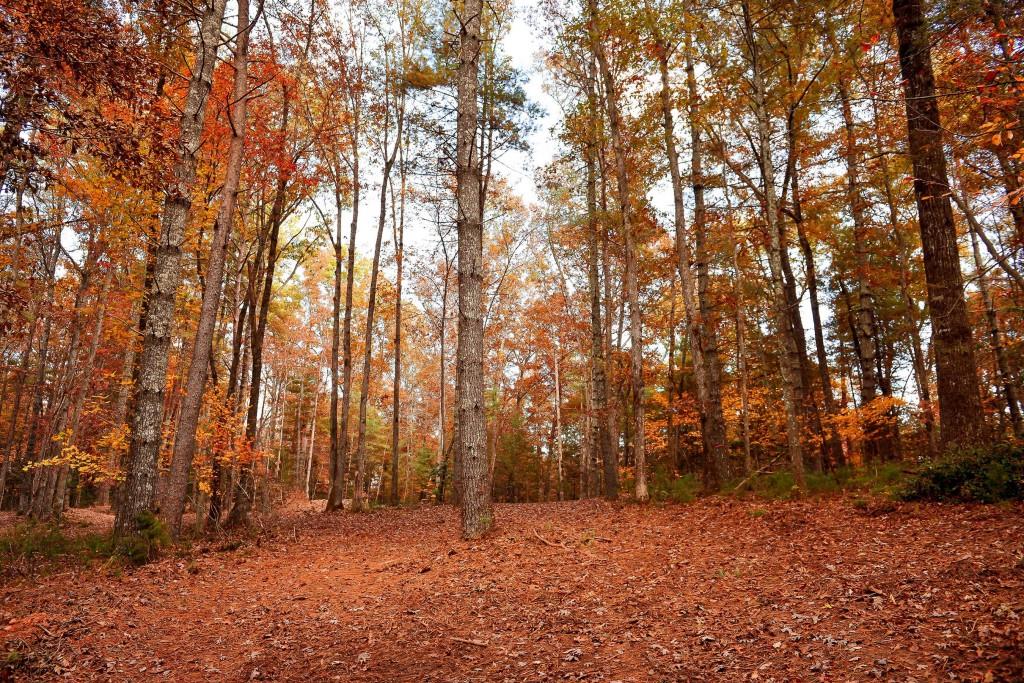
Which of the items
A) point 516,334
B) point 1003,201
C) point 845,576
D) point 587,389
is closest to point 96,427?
point 516,334

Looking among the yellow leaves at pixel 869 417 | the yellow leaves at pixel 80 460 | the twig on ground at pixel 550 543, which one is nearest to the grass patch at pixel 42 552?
the yellow leaves at pixel 80 460

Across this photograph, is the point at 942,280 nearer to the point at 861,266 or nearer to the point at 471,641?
the point at 861,266

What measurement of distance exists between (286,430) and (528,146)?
28.4 meters

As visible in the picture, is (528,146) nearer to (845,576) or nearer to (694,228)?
(694,228)

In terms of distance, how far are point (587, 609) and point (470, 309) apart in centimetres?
505

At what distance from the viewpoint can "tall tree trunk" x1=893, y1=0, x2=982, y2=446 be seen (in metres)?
6.89

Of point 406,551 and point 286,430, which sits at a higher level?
point 286,430

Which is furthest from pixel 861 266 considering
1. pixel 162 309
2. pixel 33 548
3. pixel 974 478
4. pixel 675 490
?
pixel 33 548

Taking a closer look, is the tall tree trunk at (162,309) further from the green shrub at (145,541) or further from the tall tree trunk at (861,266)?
the tall tree trunk at (861,266)

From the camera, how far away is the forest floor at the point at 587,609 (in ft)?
12.1

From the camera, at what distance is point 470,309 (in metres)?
8.58

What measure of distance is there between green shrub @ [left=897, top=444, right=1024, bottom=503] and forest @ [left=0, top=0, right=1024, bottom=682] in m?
0.04

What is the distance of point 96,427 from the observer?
20.7m

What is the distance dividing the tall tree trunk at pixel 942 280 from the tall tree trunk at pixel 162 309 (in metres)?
10.8
